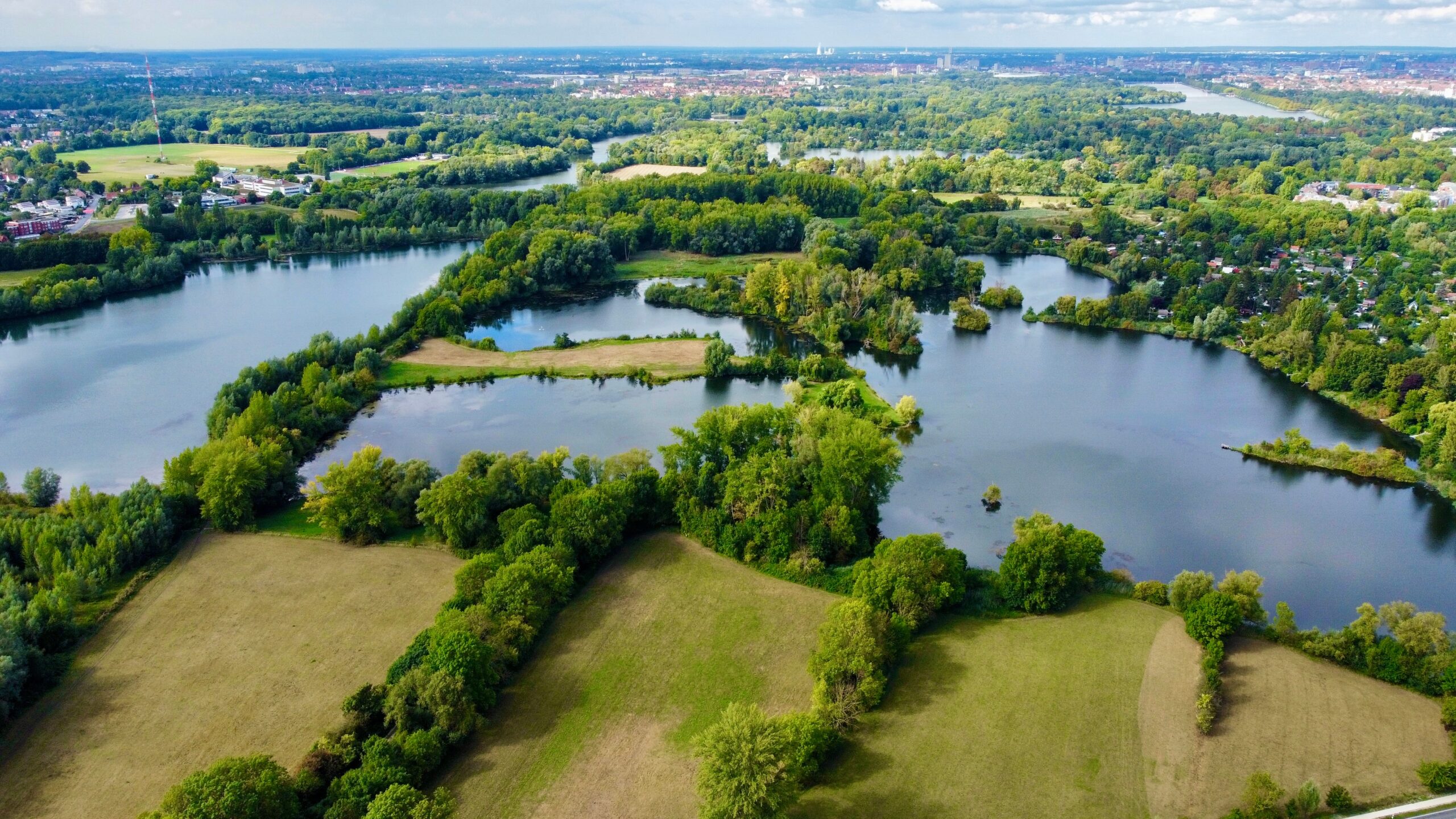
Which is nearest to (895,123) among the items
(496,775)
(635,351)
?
(635,351)

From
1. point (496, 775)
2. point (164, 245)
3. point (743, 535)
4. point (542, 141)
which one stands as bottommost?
point (496, 775)

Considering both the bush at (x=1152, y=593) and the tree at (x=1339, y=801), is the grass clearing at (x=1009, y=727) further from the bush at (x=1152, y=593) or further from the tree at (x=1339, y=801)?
the tree at (x=1339, y=801)

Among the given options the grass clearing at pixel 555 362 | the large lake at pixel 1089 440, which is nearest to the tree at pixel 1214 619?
the large lake at pixel 1089 440

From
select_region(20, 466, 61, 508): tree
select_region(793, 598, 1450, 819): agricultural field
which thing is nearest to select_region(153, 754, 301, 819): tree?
select_region(793, 598, 1450, 819): agricultural field

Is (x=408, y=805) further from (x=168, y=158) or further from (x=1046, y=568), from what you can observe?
(x=168, y=158)

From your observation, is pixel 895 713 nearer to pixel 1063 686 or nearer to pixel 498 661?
pixel 1063 686

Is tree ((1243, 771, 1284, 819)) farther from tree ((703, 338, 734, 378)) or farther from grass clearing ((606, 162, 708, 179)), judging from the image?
grass clearing ((606, 162, 708, 179))

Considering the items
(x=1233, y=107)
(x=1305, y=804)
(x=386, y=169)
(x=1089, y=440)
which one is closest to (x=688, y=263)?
(x=1089, y=440)
